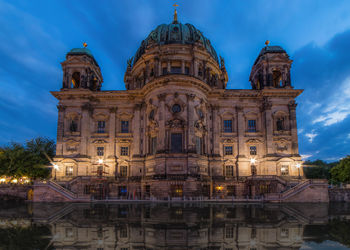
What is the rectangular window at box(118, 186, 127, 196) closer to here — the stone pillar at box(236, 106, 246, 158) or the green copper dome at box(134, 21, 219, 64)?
the stone pillar at box(236, 106, 246, 158)

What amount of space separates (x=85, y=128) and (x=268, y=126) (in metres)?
32.8

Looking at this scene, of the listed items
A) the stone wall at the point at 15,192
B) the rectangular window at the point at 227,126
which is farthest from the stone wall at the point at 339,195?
the stone wall at the point at 15,192

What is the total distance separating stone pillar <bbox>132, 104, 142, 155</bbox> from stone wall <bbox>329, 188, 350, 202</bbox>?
3123 centimetres

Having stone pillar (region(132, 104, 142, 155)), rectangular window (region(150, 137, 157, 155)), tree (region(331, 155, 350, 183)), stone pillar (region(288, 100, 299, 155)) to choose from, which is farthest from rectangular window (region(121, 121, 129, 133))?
tree (region(331, 155, 350, 183))

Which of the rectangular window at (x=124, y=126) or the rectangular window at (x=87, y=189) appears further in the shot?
the rectangular window at (x=124, y=126)

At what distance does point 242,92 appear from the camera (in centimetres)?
4534

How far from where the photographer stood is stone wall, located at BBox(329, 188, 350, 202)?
36750mm

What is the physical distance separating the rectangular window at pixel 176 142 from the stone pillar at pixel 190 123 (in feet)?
4.55

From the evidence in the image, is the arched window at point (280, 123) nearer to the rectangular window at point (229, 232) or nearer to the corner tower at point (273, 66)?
the corner tower at point (273, 66)

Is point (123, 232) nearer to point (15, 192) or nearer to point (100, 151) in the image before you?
point (15, 192)

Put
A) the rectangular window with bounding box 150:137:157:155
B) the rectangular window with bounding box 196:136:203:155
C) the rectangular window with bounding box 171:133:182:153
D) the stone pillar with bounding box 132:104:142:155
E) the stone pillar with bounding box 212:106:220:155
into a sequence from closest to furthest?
the rectangular window with bounding box 171:133:182:153 < the rectangular window with bounding box 196:136:203:155 < the rectangular window with bounding box 150:137:157:155 < the stone pillar with bounding box 212:106:220:155 < the stone pillar with bounding box 132:104:142:155

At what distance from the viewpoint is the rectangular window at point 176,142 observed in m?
38.2

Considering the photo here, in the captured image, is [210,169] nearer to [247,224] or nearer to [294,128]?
[294,128]

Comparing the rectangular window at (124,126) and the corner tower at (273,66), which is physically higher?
the corner tower at (273,66)
